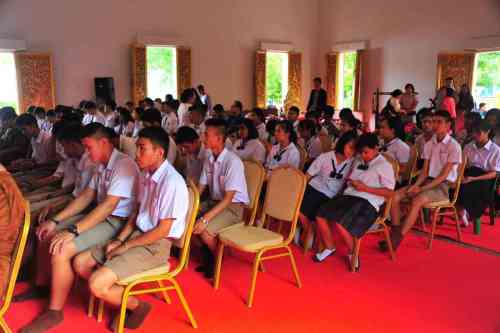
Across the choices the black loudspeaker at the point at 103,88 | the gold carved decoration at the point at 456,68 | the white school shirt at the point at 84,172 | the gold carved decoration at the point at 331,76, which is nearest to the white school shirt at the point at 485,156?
the white school shirt at the point at 84,172

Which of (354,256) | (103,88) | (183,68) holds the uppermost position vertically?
(183,68)

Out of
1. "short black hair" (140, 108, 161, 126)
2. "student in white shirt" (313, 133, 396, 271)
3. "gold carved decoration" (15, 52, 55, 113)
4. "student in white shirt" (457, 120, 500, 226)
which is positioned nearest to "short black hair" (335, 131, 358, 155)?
"student in white shirt" (313, 133, 396, 271)

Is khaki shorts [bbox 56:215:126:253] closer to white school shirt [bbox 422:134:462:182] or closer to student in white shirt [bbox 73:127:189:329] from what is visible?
student in white shirt [bbox 73:127:189:329]

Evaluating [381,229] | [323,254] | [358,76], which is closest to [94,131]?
[323,254]

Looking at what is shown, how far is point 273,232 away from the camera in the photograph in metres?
3.23

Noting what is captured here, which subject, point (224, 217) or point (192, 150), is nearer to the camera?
point (224, 217)

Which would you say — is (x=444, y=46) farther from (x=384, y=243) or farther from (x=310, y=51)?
(x=384, y=243)

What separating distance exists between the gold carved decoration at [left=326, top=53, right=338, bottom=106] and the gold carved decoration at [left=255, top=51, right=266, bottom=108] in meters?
1.99

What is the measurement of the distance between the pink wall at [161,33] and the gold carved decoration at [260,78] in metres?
0.20

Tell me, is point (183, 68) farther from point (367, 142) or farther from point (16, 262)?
point (16, 262)

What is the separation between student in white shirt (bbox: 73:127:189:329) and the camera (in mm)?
2465

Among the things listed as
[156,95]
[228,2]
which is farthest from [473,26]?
[156,95]

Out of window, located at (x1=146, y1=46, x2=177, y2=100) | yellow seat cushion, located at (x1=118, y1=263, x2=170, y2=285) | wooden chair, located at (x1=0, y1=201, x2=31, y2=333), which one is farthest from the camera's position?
window, located at (x1=146, y1=46, x2=177, y2=100)

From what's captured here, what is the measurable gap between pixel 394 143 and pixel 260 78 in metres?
Answer: 8.30
